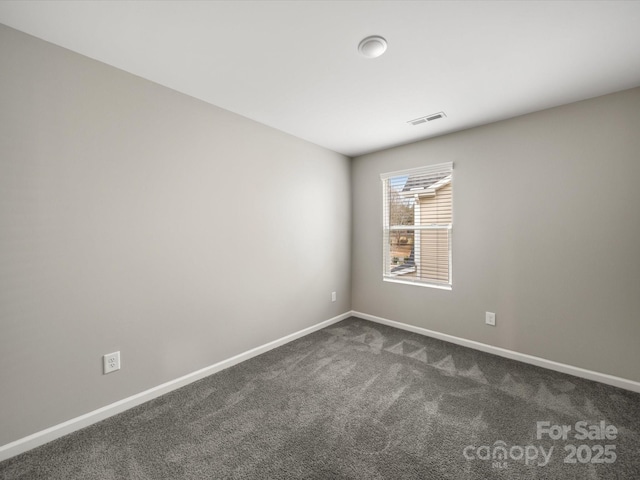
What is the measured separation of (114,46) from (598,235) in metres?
3.89

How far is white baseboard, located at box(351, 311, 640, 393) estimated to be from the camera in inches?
87.7

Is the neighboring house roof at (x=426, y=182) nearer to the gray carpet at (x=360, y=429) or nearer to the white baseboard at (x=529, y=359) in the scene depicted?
the white baseboard at (x=529, y=359)

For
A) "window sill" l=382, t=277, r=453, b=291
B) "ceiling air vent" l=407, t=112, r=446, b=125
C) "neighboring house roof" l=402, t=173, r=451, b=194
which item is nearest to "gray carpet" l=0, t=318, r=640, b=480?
"window sill" l=382, t=277, r=453, b=291

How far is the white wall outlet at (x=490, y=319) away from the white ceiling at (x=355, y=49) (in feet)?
6.64

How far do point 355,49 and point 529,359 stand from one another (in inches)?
122

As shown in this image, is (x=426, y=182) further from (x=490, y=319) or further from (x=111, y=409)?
(x=111, y=409)

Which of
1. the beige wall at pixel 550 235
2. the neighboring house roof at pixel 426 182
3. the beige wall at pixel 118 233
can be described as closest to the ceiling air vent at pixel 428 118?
the beige wall at pixel 550 235

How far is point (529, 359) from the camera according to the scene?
8.68 ft

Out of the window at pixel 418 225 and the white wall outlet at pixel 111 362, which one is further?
the window at pixel 418 225

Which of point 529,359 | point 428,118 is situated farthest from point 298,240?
point 529,359

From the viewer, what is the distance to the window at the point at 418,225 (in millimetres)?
3230

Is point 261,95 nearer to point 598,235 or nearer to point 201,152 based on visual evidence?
point 201,152

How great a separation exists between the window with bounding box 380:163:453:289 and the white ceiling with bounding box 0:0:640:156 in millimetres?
943

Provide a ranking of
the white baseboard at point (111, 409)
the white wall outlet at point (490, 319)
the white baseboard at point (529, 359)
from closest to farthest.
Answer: the white baseboard at point (111, 409) → the white baseboard at point (529, 359) → the white wall outlet at point (490, 319)
